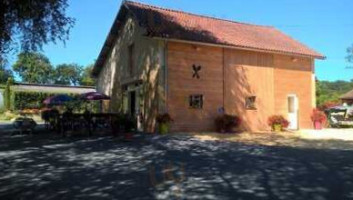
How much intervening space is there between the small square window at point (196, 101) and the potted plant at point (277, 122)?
4672 mm

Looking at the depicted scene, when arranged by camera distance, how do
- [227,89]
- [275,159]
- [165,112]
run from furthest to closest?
[227,89] → [165,112] → [275,159]

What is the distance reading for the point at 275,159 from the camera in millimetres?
12078

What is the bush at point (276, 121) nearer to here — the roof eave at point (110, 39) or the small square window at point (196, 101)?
the small square window at point (196, 101)

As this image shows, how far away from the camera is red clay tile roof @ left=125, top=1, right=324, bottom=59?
2180 cm

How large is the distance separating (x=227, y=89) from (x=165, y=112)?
155 inches

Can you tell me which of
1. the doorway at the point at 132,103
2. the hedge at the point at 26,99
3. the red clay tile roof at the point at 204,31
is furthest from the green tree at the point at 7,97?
the doorway at the point at 132,103

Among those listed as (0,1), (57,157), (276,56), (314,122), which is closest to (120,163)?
(57,157)

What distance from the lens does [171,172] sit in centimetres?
1003

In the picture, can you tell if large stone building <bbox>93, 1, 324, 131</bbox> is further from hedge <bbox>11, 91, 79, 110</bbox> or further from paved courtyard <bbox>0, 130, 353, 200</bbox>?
hedge <bbox>11, 91, 79, 110</bbox>

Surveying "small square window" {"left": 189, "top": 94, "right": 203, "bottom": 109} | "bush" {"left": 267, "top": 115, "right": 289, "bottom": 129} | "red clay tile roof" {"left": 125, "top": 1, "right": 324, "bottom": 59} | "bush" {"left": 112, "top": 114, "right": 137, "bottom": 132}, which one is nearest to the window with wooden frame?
"red clay tile roof" {"left": 125, "top": 1, "right": 324, "bottom": 59}

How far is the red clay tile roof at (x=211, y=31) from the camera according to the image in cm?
2180

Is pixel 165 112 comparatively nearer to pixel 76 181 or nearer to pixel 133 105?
pixel 133 105

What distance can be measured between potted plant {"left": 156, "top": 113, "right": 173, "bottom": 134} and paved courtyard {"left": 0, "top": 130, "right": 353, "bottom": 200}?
504 centimetres

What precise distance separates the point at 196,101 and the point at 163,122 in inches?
94.2
